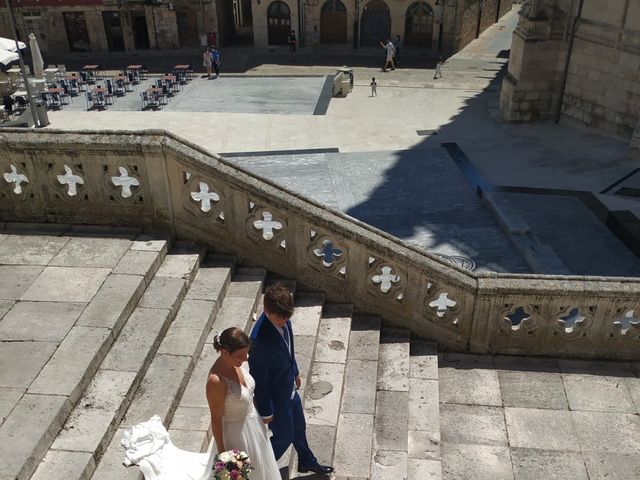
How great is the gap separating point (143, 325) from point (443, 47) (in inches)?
1214

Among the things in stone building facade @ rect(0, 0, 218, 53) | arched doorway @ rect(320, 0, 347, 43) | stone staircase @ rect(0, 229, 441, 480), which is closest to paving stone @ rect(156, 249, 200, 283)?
stone staircase @ rect(0, 229, 441, 480)

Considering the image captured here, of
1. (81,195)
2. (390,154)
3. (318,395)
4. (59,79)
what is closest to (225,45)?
(59,79)

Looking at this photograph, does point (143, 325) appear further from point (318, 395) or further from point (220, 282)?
point (318, 395)

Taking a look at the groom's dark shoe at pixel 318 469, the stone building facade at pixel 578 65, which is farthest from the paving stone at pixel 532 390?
the stone building facade at pixel 578 65

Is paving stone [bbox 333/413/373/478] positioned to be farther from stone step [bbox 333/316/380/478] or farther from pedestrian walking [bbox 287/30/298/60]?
pedestrian walking [bbox 287/30/298/60]

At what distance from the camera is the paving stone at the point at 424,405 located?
245 inches

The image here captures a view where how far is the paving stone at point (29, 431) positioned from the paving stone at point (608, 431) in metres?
4.88

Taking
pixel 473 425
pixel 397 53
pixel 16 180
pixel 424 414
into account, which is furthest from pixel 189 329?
pixel 397 53

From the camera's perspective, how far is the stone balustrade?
7066 mm

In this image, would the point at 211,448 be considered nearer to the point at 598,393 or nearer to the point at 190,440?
the point at 190,440

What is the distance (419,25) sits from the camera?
33.9m

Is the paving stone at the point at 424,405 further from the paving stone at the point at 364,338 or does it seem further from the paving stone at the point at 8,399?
the paving stone at the point at 8,399

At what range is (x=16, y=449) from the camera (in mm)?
4520

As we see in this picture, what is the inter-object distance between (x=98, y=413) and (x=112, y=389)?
0.96ft
